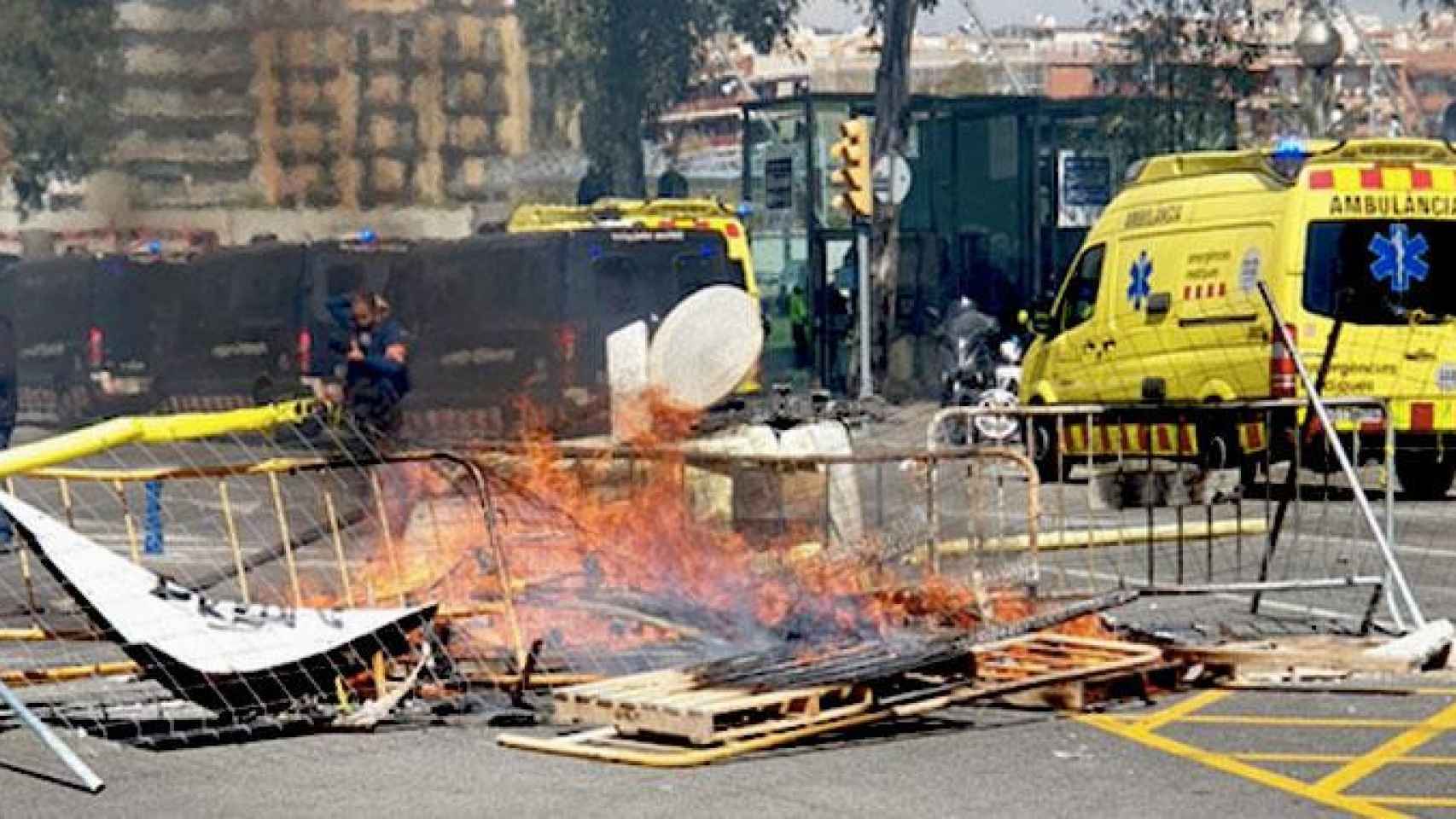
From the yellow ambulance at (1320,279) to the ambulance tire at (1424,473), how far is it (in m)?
0.02

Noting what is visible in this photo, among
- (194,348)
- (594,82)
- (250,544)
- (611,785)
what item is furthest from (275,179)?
(611,785)

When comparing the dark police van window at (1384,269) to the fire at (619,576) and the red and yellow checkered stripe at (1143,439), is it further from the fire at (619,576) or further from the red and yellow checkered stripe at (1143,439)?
the fire at (619,576)

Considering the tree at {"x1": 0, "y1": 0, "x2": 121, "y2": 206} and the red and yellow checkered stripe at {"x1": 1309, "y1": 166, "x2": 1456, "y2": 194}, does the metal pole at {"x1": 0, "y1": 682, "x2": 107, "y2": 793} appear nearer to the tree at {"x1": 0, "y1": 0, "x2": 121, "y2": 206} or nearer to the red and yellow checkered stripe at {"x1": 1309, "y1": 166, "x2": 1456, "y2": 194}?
the tree at {"x1": 0, "y1": 0, "x2": 121, "y2": 206}

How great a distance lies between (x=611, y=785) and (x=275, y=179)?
12.2 metres

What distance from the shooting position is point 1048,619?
448 inches

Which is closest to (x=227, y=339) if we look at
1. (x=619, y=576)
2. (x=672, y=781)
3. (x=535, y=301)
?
(x=535, y=301)

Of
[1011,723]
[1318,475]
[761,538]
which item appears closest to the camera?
[1011,723]

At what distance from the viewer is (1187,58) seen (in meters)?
42.5

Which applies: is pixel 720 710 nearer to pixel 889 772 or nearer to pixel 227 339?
pixel 889 772

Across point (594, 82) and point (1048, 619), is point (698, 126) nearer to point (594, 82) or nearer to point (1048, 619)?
point (594, 82)

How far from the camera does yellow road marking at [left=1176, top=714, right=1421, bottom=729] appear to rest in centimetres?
1083

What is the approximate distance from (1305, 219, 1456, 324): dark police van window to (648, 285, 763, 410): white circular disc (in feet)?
18.5

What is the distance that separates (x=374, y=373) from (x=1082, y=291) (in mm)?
7850

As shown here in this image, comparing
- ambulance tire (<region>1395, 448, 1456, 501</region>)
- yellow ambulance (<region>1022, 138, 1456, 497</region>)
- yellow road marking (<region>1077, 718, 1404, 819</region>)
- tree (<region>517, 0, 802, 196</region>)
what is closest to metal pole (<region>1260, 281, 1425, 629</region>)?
yellow road marking (<region>1077, 718, 1404, 819</region>)
